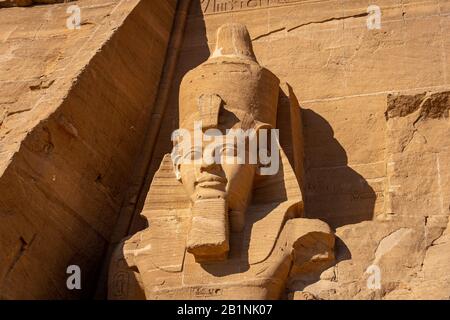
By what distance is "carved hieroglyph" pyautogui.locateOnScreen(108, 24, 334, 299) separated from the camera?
7637mm

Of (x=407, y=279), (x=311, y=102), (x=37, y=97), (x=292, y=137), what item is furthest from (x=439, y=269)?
(x=37, y=97)

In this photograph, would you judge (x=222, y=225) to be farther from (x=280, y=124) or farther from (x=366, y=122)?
(x=366, y=122)

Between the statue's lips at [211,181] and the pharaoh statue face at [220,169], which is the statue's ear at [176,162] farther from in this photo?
the statue's lips at [211,181]

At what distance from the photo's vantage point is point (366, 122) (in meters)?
9.15

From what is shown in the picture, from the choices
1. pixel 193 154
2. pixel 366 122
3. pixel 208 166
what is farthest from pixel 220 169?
pixel 366 122

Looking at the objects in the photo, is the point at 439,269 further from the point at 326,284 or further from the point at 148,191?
the point at 148,191

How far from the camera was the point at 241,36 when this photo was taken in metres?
8.95

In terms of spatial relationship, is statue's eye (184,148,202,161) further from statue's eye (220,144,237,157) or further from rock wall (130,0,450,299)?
rock wall (130,0,450,299)

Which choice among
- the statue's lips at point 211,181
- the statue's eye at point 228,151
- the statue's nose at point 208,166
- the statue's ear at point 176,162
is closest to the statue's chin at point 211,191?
the statue's lips at point 211,181

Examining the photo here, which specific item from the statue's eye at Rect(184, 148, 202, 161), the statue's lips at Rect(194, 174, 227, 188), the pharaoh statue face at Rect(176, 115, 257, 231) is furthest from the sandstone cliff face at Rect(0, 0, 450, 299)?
the statue's eye at Rect(184, 148, 202, 161)

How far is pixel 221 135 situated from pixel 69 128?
1.13 m

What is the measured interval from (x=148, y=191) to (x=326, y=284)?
1.67 metres

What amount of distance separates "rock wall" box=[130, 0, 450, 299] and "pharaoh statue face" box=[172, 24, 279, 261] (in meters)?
0.66
